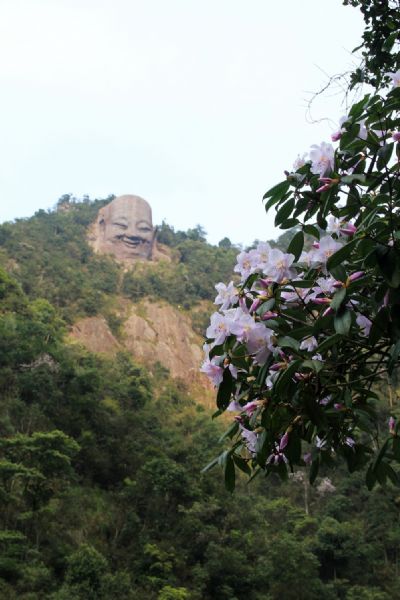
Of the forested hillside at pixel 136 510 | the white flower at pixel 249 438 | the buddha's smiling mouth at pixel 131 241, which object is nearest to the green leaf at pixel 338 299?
the white flower at pixel 249 438

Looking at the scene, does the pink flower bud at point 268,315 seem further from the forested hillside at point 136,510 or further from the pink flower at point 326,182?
the forested hillside at point 136,510

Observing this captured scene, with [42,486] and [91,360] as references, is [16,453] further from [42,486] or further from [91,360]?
[91,360]

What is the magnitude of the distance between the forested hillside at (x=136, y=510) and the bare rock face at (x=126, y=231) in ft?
46.9

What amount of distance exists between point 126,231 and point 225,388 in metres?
33.5

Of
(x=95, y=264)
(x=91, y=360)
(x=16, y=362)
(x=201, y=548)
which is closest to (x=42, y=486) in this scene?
(x=201, y=548)

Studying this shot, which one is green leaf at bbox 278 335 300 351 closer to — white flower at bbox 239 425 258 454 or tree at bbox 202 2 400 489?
tree at bbox 202 2 400 489

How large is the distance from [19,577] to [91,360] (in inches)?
346

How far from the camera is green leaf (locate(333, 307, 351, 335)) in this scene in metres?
0.95

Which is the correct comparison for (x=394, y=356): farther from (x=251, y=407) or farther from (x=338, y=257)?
(x=251, y=407)

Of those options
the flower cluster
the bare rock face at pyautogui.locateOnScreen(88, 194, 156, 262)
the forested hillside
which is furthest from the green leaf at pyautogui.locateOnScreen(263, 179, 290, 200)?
the bare rock face at pyautogui.locateOnScreen(88, 194, 156, 262)

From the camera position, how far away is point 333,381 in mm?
1243

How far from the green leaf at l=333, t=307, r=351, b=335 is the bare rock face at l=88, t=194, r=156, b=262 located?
32.9 m

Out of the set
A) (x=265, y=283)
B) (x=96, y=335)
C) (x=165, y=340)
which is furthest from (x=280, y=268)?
(x=165, y=340)

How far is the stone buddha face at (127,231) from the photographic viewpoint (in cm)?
3388
